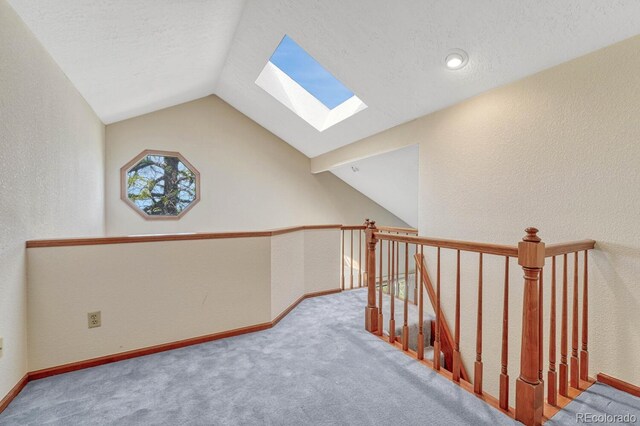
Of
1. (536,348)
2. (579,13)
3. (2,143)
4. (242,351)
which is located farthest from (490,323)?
(2,143)

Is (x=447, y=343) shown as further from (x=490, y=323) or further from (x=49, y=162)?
(x=49, y=162)

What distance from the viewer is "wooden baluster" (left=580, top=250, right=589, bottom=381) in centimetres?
183

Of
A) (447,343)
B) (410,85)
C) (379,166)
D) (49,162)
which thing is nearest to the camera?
(49,162)

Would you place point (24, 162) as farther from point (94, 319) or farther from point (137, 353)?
point (137, 353)

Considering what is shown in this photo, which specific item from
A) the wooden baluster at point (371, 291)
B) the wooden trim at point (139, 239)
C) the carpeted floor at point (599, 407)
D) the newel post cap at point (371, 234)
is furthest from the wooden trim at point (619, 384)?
the wooden trim at point (139, 239)

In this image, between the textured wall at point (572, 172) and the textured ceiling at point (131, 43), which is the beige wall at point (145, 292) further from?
the textured wall at point (572, 172)

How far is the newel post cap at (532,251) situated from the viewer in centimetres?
135

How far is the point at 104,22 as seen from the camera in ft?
6.32

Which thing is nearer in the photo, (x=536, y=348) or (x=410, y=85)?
(x=536, y=348)

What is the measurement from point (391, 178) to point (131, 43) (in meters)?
3.34

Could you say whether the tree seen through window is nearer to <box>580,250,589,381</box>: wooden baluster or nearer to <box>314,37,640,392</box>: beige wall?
<box>314,37,640,392</box>: beige wall

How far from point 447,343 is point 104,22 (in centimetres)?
390

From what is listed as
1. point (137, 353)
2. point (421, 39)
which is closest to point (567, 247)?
point (421, 39)

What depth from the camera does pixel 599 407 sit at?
155 centimetres
